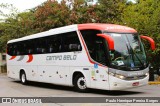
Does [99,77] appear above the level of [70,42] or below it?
below

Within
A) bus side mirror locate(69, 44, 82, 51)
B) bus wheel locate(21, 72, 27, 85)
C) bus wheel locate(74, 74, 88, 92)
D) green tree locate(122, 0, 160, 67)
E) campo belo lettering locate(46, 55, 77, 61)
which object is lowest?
bus wheel locate(21, 72, 27, 85)

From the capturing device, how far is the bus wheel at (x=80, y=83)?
1506 cm

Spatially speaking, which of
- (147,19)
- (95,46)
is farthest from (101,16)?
(95,46)

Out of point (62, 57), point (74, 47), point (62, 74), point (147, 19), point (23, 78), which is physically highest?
point (147, 19)

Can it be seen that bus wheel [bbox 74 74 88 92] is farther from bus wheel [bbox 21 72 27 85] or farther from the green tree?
the green tree

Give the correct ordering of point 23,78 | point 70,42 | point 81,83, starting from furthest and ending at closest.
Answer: point 23,78, point 70,42, point 81,83

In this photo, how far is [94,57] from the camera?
14273 millimetres

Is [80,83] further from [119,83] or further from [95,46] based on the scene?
[119,83]

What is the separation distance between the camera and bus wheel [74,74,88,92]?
15.1 meters

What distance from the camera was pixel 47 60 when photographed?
719 inches

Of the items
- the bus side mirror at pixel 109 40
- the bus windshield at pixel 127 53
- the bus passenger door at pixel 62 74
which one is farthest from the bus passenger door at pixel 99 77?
the bus passenger door at pixel 62 74

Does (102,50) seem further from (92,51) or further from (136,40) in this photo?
(136,40)

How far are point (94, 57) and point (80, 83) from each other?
1.72 meters

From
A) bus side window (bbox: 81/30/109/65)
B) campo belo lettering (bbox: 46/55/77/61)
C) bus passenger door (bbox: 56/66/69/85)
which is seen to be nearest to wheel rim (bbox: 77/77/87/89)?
campo belo lettering (bbox: 46/55/77/61)
